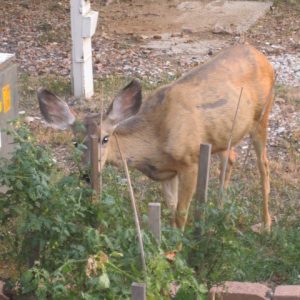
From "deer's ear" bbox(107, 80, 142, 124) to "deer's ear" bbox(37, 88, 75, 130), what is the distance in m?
0.29

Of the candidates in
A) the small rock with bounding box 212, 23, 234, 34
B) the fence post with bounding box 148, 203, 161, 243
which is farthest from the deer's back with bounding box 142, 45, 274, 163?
the small rock with bounding box 212, 23, 234, 34

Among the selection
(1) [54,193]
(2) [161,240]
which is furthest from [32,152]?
(2) [161,240]

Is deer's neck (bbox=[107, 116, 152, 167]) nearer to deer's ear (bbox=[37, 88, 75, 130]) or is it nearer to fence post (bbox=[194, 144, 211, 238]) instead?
deer's ear (bbox=[37, 88, 75, 130])

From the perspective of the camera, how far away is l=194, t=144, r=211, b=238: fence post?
466 cm

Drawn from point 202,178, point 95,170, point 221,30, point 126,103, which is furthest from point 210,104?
point 221,30

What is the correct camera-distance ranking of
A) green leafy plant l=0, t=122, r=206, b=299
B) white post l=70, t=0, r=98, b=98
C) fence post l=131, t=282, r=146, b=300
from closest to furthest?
fence post l=131, t=282, r=146, b=300, green leafy plant l=0, t=122, r=206, b=299, white post l=70, t=0, r=98, b=98

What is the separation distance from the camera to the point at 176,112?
661 centimetres

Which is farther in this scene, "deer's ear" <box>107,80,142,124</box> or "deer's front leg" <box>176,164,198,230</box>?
"deer's front leg" <box>176,164,198,230</box>

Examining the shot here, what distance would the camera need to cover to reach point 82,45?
980 centimetres

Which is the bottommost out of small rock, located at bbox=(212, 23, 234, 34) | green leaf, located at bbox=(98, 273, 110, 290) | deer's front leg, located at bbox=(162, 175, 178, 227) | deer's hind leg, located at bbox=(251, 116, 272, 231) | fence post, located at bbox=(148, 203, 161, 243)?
deer's front leg, located at bbox=(162, 175, 178, 227)

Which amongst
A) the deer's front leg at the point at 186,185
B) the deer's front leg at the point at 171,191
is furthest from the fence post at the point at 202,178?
the deer's front leg at the point at 171,191

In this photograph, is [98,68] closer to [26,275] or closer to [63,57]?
[63,57]

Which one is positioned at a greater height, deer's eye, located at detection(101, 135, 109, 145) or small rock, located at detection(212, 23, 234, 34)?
small rock, located at detection(212, 23, 234, 34)

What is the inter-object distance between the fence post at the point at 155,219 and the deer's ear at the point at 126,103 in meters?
1.86
